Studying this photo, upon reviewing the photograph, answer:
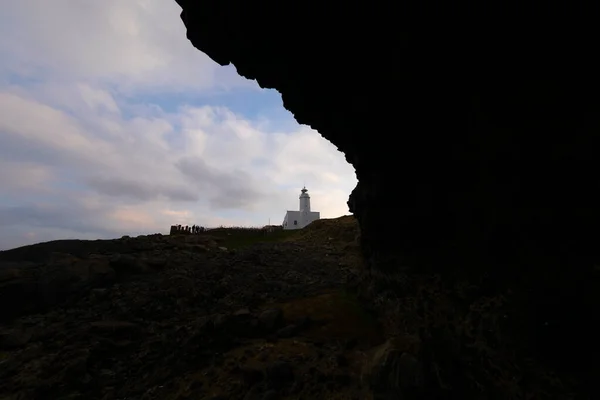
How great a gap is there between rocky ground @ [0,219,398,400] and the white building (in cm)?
6107

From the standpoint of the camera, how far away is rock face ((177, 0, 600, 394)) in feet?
17.2

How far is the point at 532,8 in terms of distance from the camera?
503 centimetres

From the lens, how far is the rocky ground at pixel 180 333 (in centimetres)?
979

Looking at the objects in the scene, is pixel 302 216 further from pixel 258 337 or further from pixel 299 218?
pixel 258 337

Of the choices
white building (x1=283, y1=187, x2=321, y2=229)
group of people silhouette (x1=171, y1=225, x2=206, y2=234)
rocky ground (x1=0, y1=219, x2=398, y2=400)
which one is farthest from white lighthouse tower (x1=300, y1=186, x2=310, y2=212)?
rocky ground (x1=0, y1=219, x2=398, y2=400)

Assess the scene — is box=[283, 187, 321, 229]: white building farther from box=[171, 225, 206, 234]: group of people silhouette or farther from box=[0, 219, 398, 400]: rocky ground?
box=[0, 219, 398, 400]: rocky ground

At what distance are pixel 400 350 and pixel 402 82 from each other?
6522 millimetres

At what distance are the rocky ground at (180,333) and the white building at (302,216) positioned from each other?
61066mm

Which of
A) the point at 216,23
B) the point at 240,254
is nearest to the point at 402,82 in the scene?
the point at 216,23

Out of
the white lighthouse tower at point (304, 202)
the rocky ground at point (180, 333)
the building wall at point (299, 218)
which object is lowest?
the rocky ground at point (180, 333)

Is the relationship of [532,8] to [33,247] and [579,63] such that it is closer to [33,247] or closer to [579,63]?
[579,63]

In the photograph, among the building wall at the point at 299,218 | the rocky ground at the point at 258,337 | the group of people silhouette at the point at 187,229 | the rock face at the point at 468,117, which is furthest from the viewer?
the building wall at the point at 299,218

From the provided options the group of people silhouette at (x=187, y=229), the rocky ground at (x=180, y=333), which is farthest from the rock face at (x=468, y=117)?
Answer: the group of people silhouette at (x=187, y=229)

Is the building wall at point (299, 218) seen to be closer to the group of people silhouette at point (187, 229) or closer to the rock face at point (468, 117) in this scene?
the group of people silhouette at point (187, 229)
